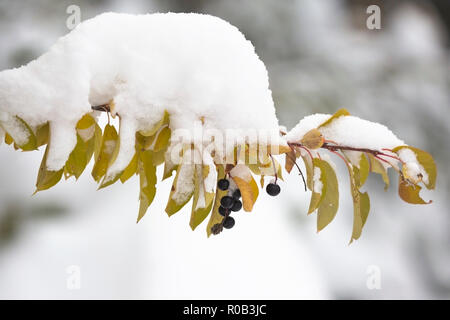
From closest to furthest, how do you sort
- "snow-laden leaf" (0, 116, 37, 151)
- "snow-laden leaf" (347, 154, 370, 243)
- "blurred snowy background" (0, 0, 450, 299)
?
"snow-laden leaf" (0, 116, 37, 151)
"snow-laden leaf" (347, 154, 370, 243)
"blurred snowy background" (0, 0, 450, 299)

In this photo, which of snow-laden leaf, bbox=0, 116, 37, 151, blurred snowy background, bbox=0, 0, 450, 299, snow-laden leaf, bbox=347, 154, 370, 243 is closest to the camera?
snow-laden leaf, bbox=0, 116, 37, 151

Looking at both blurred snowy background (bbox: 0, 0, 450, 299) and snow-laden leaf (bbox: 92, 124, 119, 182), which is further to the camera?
blurred snowy background (bbox: 0, 0, 450, 299)

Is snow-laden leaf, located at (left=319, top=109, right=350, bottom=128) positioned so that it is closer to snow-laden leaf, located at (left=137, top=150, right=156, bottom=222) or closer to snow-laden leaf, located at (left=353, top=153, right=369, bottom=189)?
snow-laden leaf, located at (left=353, top=153, right=369, bottom=189)

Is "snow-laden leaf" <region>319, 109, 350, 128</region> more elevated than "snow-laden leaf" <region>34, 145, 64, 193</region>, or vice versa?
"snow-laden leaf" <region>319, 109, 350, 128</region>

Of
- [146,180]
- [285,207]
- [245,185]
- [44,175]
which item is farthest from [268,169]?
[285,207]

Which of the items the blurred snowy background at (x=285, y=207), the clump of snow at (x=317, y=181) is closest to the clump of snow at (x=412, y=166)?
the clump of snow at (x=317, y=181)

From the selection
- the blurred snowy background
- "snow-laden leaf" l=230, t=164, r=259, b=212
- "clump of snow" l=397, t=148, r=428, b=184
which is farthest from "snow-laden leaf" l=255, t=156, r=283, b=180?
the blurred snowy background

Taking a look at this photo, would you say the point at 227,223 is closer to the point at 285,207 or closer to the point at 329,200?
the point at 329,200
